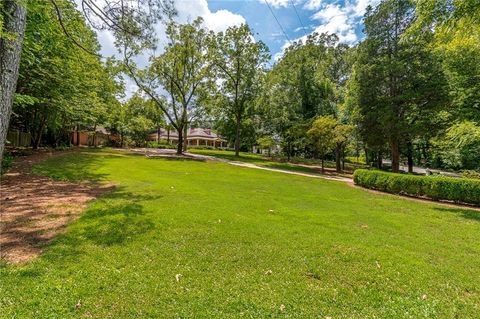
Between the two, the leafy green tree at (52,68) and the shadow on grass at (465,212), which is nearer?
the leafy green tree at (52,68)

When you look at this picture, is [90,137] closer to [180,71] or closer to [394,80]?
[180,71]

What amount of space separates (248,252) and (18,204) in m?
5.60

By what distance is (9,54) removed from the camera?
3.65 metres

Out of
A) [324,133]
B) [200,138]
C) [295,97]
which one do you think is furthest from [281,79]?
[200,138]

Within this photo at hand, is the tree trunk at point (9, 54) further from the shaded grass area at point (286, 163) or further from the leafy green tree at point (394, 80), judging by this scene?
the shaded grass area at point (286, 163)

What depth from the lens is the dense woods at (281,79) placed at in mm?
7492

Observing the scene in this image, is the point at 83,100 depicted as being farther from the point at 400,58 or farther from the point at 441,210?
the point at 400,58

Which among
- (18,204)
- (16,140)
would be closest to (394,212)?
(18,204)

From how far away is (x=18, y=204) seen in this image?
19.9ft

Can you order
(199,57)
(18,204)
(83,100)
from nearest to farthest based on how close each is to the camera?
(18,204) → (83,100) → (199,57)

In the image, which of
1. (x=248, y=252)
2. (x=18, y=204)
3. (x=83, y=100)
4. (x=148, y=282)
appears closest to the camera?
(x=148, y=282)

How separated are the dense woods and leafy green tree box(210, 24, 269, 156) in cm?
11

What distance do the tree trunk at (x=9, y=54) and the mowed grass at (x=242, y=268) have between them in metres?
2.04

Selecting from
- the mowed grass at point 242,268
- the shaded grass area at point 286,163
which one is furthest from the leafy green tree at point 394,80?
the mowed grass at point 242,268
